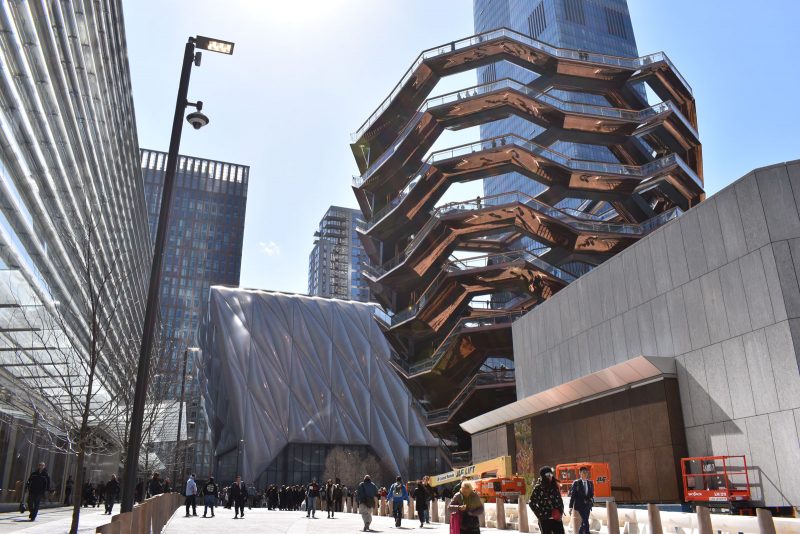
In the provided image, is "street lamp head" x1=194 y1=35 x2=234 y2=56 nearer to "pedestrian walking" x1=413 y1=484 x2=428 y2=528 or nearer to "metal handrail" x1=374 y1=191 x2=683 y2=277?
"pedestrian walking" x1=413 y1=484 x2=428 y2=528

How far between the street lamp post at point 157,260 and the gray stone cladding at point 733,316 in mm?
17947

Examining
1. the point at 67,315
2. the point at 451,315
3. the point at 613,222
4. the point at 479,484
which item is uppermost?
the point at 613,222

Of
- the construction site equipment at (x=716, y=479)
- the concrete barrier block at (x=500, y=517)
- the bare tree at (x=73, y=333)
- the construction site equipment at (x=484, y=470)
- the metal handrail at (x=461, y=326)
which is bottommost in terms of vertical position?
the concrete barrier block at (x=500, y=517)

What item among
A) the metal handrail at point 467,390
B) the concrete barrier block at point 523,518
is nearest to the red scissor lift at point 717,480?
the concrete barrier block at point 523,518

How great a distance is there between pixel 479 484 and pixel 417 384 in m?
32.0

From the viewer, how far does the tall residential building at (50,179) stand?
61.5ft

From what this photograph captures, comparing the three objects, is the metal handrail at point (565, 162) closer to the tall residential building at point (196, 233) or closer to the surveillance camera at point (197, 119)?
the surveillance camera at point (197, 119)

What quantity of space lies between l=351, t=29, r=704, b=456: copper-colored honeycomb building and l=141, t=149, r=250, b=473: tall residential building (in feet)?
357

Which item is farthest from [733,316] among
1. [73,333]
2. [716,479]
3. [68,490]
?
[68,490]

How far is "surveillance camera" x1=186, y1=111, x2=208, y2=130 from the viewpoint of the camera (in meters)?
12.0

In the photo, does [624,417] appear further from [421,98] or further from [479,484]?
[421,98]

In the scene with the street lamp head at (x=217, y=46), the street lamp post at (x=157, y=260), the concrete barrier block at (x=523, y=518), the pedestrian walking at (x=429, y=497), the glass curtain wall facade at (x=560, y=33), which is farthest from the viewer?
the glass curtain wall facade at (x=560, y=33)

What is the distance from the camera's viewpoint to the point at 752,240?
22.0 metres

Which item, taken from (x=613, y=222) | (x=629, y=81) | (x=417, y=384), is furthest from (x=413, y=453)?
(x=629, y=81)
